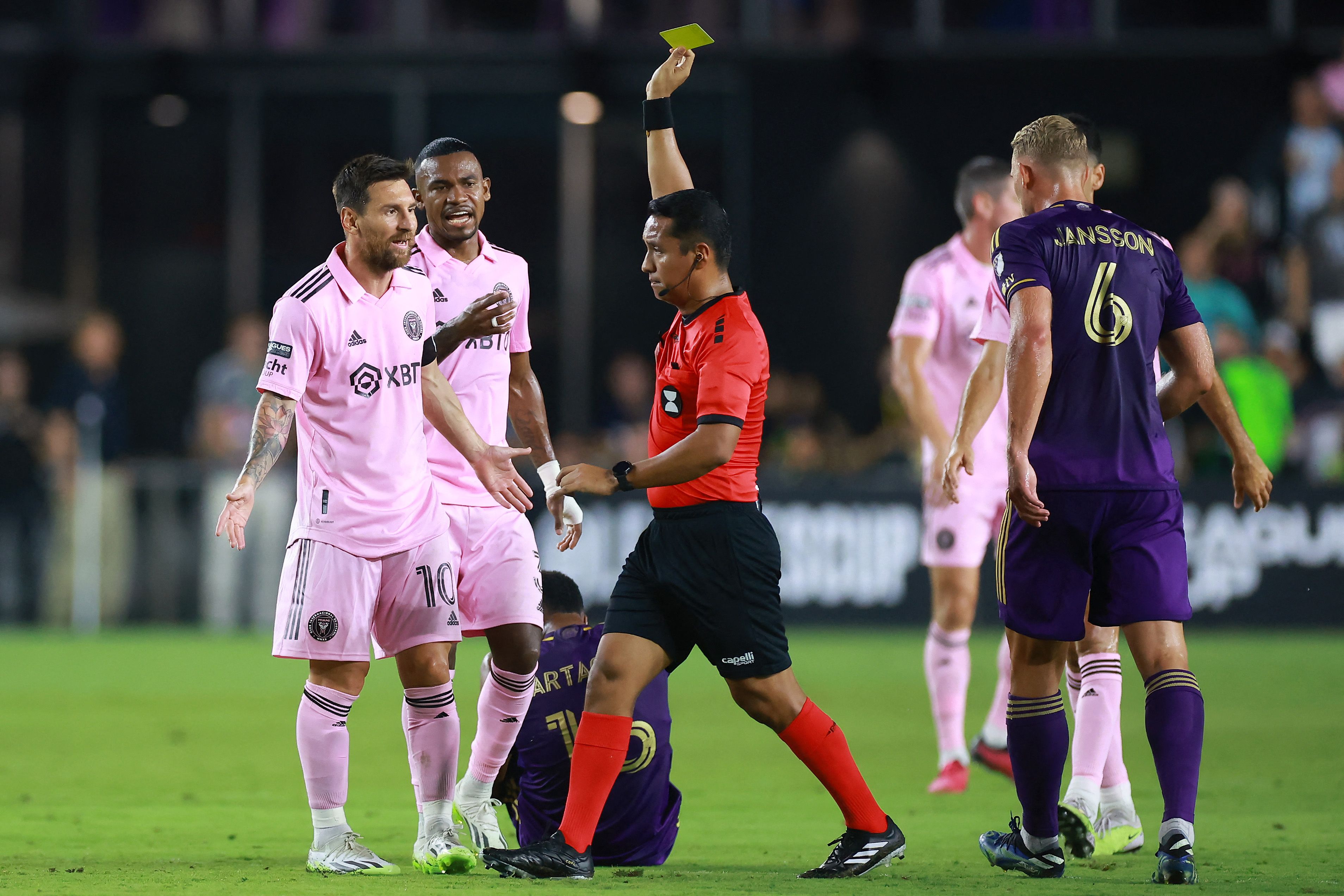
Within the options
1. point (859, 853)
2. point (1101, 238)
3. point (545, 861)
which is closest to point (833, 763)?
point (859, 853)

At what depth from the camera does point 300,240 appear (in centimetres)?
2222

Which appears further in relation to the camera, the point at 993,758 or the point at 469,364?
the point at 993,758

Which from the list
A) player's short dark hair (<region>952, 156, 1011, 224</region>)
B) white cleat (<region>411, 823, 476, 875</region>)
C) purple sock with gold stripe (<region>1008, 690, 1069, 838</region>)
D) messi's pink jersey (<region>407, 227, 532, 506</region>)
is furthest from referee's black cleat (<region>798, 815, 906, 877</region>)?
player's short dark hair (<region>952, 156, 1011, 224</region>)

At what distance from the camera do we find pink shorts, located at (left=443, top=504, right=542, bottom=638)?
6180mm

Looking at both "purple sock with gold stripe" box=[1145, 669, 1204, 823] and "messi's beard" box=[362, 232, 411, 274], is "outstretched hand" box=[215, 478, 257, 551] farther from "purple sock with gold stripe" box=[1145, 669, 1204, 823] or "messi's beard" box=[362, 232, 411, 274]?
"purple sock with gold stripe" box=[1145, 669, 1204, 823]

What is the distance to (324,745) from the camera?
5.55 m

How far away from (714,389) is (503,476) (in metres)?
0.92

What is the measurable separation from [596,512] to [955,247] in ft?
23.3

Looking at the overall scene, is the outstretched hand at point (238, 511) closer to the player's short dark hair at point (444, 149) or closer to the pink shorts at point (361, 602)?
the pink shorts at point (361, 602)

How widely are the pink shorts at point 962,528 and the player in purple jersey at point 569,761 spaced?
224 centimetres

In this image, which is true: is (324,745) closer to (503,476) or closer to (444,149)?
(503,476)

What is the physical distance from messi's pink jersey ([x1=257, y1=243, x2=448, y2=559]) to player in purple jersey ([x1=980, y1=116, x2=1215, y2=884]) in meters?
1.99

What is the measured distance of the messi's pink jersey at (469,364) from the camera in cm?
638

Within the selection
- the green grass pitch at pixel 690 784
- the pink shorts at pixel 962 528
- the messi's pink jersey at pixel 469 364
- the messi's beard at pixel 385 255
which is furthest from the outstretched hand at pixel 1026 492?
the pink shorts at pixel 962 528
